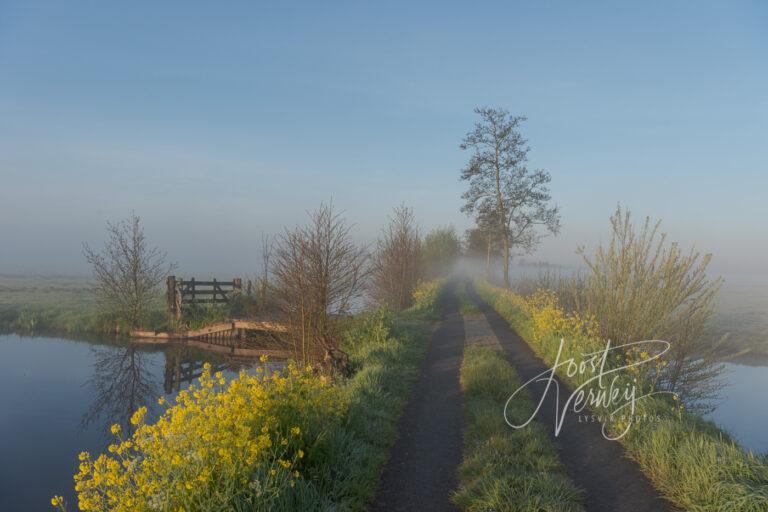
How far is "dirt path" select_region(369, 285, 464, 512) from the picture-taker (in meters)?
5.22

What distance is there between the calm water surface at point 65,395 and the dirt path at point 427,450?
5647 mm

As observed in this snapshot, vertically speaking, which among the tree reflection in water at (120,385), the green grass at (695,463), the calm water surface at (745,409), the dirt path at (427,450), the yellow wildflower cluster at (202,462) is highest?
the yellow wildflower cluster at (202,462)

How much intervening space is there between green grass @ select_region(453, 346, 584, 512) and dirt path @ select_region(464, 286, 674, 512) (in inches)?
8.9

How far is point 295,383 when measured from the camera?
19.2ft

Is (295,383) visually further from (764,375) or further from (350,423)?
(764,375)

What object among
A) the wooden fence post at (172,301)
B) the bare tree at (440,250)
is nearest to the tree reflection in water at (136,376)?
the wooden fence post at (172,301)

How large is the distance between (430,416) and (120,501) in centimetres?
514

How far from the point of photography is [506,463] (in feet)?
18.3

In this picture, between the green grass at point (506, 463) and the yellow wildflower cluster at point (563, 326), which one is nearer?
the green grass at point (506, 463)

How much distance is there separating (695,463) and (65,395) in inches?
615

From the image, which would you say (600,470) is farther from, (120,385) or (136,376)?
(136,376)

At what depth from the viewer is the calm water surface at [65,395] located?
28.3 ft

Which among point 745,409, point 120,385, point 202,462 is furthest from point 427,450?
point 120,385

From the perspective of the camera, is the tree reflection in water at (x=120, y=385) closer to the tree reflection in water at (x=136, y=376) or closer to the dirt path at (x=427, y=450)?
the tree reflection in water at (x=136, y=376)
